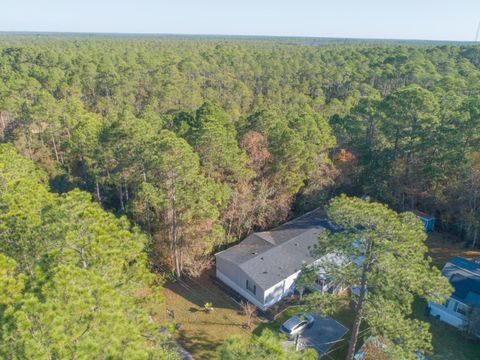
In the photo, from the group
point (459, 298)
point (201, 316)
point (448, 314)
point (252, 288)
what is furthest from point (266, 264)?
point (459, 298)

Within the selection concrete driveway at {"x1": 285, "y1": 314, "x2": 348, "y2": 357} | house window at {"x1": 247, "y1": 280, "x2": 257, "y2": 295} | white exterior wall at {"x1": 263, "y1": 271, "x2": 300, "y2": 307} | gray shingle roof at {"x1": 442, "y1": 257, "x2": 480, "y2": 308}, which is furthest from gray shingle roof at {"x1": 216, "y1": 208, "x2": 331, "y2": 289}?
gray shingle roof at {"x1": 442, "y1": 257, "x2": 480, "y2": 308}

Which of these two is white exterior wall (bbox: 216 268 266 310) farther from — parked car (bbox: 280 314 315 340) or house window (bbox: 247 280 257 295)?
parked car (bbox: 280 314 315 340)

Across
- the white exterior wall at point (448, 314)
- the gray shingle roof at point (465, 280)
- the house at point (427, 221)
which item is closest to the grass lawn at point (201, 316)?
the white exterior wall at point (448, 314)

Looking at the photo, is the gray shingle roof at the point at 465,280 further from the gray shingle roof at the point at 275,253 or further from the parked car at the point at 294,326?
the parked car at the point at 294,326

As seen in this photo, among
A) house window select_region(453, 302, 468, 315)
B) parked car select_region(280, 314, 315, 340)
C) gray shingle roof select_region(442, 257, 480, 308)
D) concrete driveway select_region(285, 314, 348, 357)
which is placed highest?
gray shingle roof select_region(442, 257, 480, 308)

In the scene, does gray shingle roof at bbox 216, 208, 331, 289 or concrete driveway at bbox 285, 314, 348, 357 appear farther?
gray shingle roof at bbox 216, 208, 331, 289

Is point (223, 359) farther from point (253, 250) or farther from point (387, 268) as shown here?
point (253, 250)
